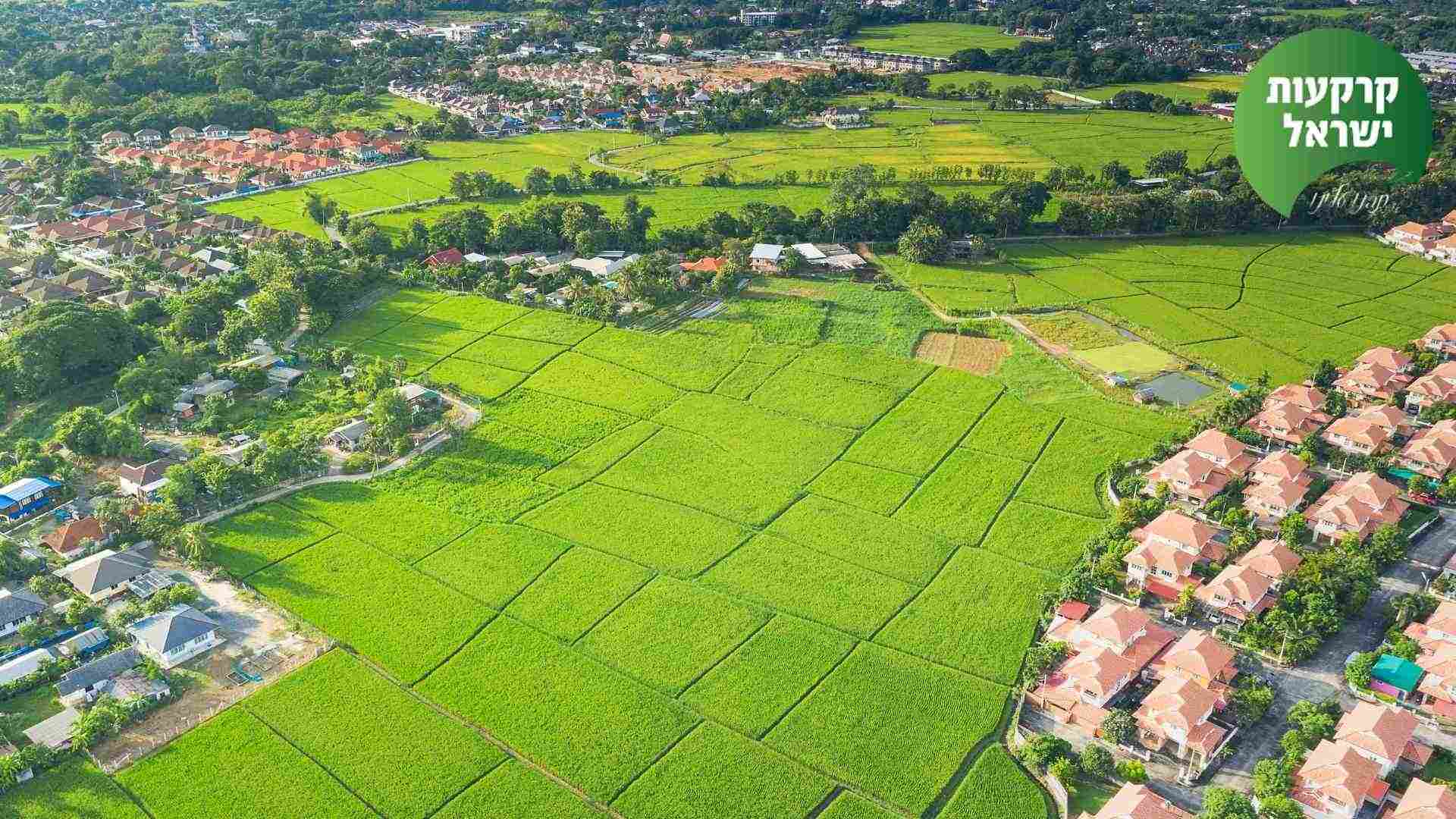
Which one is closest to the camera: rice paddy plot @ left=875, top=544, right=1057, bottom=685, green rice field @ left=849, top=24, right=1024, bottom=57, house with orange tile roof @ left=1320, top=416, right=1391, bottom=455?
rice paddy plot @ left=875, top=544, right=1057, bottom=685

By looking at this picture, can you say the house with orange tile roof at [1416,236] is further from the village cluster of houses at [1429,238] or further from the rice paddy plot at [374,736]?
the rice paddy plot at [374,736]

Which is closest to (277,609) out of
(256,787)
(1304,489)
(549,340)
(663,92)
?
(256,787)

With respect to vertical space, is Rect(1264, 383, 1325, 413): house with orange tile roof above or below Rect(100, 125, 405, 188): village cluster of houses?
below

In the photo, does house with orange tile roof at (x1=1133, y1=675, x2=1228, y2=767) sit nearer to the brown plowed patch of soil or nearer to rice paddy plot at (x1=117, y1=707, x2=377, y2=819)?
rice paddy plot at (x1=117, y1=707, x2=377, y2=819)

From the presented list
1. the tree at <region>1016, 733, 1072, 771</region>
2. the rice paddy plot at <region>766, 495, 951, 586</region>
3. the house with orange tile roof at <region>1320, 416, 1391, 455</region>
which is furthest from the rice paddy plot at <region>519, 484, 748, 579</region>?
the house with orange tile roof at <region>1320, 416, 1391, 455</region>

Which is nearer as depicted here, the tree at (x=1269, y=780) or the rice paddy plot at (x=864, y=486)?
the tree at (x=1269, y=780)

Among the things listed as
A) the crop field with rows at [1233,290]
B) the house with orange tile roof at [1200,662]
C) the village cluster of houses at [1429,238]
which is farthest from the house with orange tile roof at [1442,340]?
the house with orange tile roof at [1200,662]
